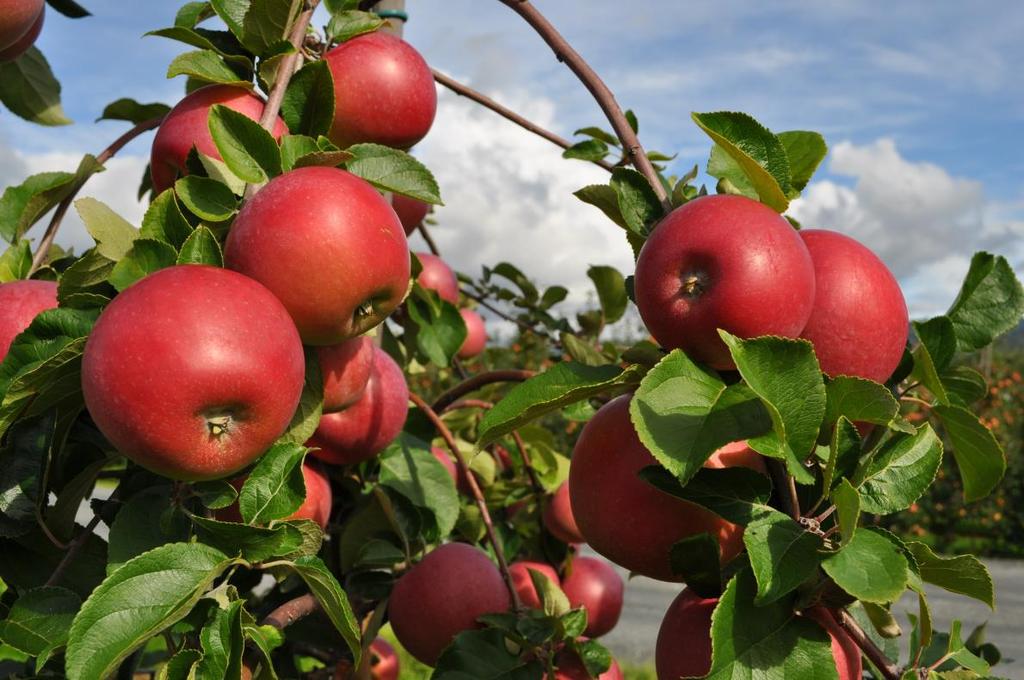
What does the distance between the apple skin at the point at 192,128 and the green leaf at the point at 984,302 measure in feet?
2.04

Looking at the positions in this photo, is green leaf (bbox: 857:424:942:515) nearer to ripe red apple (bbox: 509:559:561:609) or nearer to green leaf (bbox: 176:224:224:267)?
green leaf (bbox: 176:224:224:267)

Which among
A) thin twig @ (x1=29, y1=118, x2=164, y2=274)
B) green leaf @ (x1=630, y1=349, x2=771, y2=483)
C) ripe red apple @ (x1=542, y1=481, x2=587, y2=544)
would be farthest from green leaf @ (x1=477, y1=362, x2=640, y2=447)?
ripe red apple @ (x1=542, y1=481, x2=587, y2=544)

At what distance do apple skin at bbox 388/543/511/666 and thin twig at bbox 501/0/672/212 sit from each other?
478 millimetres

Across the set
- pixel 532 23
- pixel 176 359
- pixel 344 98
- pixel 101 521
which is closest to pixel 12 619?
pixel 101 521

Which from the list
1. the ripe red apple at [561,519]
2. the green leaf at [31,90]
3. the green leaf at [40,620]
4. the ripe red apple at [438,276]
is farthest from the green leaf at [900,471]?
the green leaf at [31,90]

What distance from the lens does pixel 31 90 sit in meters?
1.29

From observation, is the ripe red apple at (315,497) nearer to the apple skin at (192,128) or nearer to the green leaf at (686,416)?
the apple skin at (192,128)

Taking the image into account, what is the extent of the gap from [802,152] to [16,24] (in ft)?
3.06

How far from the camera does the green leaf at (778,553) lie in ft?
1.79

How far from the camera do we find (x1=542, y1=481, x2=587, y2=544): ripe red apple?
128cm

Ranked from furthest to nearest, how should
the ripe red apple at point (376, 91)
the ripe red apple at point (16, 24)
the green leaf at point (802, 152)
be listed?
the ripe red apple at point (16, 24)
the ripe red apple at point (376, 91)
the green leaf at point (802, 152)

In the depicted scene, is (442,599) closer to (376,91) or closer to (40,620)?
(40,620)

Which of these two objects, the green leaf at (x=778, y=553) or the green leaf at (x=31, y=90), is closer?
the green leaf at (x=778, y=553)

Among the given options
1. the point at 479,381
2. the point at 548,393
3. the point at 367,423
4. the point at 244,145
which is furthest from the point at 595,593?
the point at 244,145
